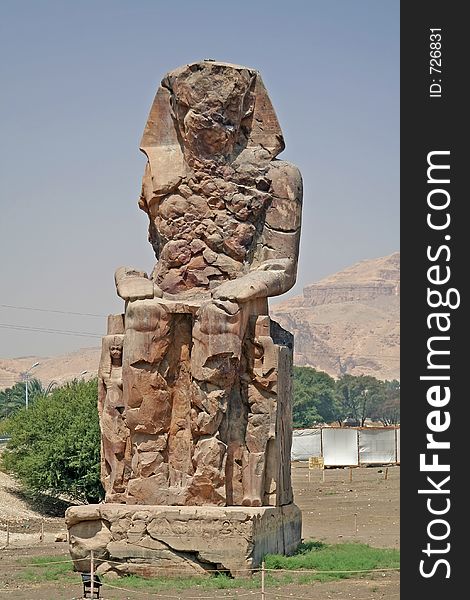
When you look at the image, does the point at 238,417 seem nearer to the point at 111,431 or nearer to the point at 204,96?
the point at 111,431

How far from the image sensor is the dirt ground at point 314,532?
31.9 ft

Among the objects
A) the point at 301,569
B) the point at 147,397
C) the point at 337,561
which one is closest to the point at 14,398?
the point at 147,397

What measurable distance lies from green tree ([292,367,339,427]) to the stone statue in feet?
176

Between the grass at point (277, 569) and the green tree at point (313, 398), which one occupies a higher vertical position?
the green tree at point (313, 398)

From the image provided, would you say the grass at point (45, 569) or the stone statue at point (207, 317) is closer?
the grass at point (45, 569)

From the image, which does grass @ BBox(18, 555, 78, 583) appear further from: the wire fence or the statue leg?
the statue leg

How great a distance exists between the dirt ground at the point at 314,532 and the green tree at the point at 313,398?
3569cm

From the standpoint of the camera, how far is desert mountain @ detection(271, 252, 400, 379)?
13888 cm

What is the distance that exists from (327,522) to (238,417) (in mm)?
6044

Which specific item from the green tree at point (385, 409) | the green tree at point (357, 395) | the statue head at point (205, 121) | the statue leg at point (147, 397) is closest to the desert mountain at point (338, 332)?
the green tree at point (357, 395)

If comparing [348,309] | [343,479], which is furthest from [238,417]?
[348,309]

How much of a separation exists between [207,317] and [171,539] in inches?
77.2

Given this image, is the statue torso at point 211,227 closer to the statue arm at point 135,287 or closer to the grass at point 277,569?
the statue arm at point 135,287

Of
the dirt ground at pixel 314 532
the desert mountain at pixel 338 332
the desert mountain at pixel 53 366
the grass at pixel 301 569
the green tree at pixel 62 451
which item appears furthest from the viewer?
the desert mountain at pixel 338 332
